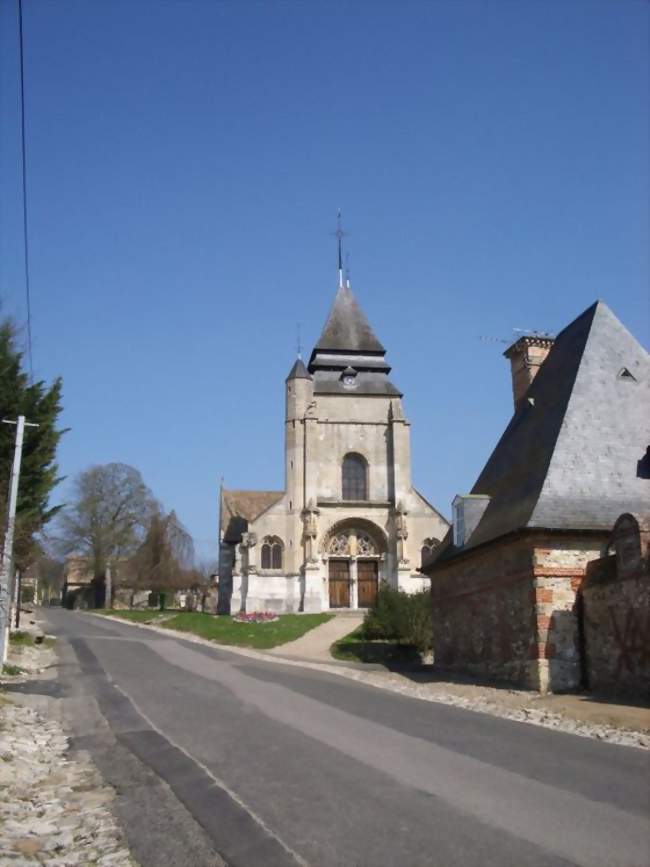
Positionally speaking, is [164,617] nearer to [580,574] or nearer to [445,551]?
[445,551]

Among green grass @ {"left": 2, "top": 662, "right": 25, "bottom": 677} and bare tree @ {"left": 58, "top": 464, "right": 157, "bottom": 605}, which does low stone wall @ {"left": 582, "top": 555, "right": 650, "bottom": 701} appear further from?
bare tree @ {"left": 58, "top": 464, "right": 157, "bottom": 605}

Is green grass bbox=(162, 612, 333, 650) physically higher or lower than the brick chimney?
lower

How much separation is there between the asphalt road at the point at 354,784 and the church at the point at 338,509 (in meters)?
27.3

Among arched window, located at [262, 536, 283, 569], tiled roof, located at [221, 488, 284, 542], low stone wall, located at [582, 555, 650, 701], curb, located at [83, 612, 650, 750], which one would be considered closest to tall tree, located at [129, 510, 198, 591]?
tiled roof, located at [221, 488, 284, 542]

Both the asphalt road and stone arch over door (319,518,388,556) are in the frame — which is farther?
stone arch over door (319,518,388,556)

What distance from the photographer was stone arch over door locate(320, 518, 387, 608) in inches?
1740

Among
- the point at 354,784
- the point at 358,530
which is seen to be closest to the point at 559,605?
the point at 354,784

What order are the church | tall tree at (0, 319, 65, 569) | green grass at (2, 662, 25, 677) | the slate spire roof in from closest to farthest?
green grass at (2, 662, 25, 677) < tall tree at (0, 319, 65, 569) < the church < the slate spire roof

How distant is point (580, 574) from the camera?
17453 millimetres

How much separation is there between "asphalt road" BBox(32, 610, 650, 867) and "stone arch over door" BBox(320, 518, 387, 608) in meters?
28.7

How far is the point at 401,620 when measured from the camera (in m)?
29.1

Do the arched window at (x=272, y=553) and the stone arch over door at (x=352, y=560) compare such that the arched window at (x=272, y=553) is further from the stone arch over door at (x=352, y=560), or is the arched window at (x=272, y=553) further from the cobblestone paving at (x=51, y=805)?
the cobblestone paving at (x=51, y=805)

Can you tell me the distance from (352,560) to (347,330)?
1443 centimetres

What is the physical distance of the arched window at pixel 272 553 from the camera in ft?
142
